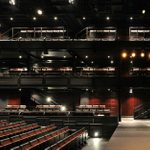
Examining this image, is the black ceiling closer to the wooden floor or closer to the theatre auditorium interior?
the theatre auditorium interior

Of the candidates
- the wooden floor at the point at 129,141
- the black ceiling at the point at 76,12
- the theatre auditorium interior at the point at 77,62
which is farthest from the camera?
the black ceiling at the point at 76,12

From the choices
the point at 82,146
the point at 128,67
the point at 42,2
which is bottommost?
the point at 82,146

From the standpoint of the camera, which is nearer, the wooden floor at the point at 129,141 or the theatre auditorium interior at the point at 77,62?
the wooden floor at the point at 129,141

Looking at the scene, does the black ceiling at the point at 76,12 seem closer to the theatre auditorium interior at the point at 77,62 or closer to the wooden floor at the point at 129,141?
the theatre auditorium interior at the point at 77,62

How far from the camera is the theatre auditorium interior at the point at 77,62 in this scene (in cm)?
2736

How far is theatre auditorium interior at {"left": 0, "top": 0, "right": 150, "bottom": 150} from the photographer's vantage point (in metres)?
27.4

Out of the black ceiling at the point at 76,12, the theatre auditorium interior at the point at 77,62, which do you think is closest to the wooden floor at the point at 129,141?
the theatre auditorium interior at the point at 77,62

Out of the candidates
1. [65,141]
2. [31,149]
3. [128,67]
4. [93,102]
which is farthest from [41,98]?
[31,149]

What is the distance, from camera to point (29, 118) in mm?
27516

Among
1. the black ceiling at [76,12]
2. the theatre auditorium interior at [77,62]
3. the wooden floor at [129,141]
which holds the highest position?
the black ceiling at [76,12]

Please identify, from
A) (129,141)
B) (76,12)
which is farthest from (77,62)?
(129,141)

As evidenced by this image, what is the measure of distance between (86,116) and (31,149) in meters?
14.3

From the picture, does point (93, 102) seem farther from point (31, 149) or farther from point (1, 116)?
point (31, 149)

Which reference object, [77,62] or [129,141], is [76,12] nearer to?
[77,62]
